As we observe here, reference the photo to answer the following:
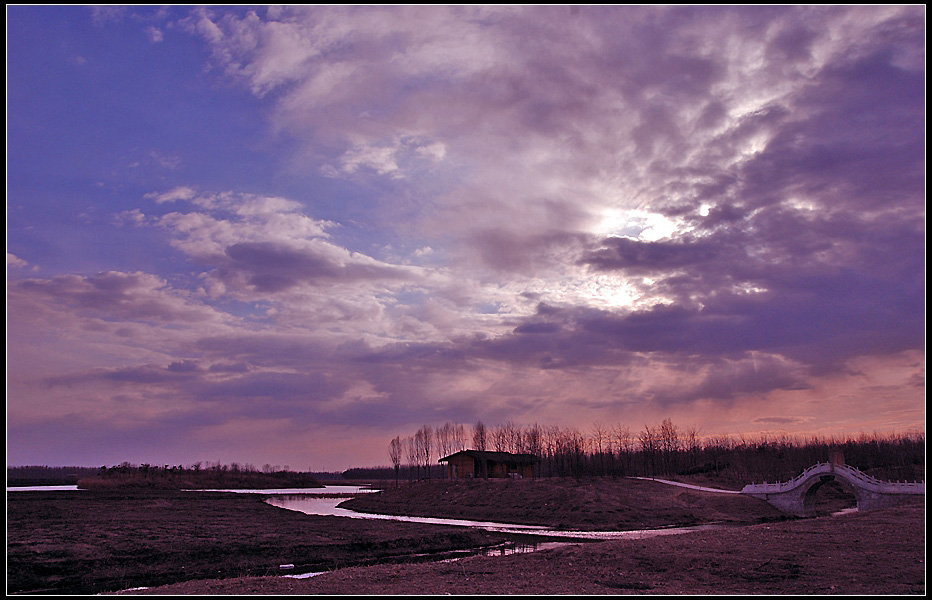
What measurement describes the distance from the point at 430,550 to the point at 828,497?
67.8 metres

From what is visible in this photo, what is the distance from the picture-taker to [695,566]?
2144 centimetres

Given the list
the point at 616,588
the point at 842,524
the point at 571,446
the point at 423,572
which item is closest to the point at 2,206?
the point at 423,572

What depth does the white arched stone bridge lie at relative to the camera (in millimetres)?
56159

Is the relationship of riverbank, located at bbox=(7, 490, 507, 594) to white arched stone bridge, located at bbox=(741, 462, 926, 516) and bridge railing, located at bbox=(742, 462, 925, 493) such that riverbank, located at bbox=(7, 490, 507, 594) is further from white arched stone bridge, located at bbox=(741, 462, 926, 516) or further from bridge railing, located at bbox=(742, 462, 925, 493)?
bridge railing, located at bbox=(742, 462, 925, 493)

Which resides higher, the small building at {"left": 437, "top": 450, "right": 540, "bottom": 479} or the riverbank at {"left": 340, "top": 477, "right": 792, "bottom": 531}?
the small building at {"left": 437, "top": 450, "right": 540, "bottom": 479}

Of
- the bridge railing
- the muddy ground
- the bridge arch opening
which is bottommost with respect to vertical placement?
the bridge arch opening

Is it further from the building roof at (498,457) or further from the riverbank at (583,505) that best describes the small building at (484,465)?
the riverbank at (583,505)

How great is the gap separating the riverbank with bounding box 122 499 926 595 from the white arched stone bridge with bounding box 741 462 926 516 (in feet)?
113

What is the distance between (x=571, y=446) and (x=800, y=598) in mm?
131473

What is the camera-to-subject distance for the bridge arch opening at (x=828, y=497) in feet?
212

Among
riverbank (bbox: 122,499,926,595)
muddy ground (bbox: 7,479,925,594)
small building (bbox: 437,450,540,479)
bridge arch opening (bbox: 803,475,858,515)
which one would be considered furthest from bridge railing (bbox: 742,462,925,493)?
small building (bbox: 437,450,540,479)

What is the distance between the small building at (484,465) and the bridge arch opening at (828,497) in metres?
41.9

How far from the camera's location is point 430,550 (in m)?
38.6

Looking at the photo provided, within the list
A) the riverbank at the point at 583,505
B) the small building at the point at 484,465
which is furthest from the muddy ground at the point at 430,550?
the small building at the point at 484,465
